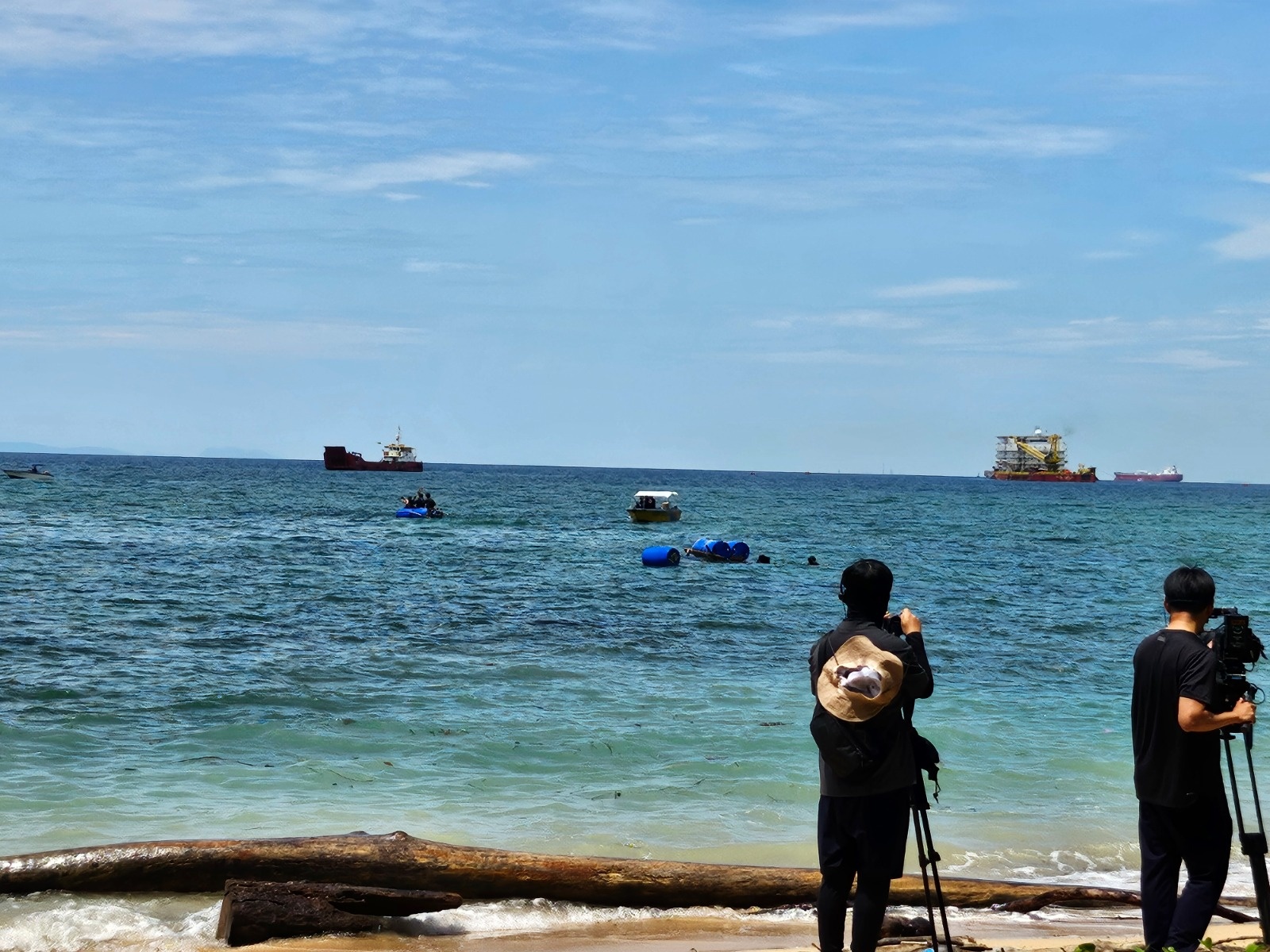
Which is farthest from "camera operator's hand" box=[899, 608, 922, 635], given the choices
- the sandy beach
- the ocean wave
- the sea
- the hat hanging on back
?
the ocean wave

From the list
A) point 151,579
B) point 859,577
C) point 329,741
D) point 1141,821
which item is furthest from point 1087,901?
point 151,579

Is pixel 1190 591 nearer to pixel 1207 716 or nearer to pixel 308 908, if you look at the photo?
pixel 1207 716

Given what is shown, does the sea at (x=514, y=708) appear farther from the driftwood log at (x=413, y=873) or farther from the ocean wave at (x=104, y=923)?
the driftwood log at (x=413, y=873)

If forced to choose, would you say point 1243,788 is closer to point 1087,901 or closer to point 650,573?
point 1087,901

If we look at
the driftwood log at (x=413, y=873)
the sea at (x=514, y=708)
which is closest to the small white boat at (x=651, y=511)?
the sea at (x=514, y=708)

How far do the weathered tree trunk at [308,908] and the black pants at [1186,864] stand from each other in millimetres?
3548

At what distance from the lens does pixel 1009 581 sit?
33.5m

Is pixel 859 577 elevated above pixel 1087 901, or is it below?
above

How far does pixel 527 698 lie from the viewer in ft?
49.4

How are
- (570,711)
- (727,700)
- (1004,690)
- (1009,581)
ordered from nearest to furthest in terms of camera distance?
(570,711), (727,700), (1004,690), (1009,581)

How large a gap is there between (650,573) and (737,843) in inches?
1031

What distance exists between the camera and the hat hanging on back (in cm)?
490

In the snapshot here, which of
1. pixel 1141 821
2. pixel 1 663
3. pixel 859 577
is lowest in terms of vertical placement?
pixel 1 663

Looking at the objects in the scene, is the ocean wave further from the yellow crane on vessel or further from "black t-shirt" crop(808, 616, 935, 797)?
the yellow crane on vessel
